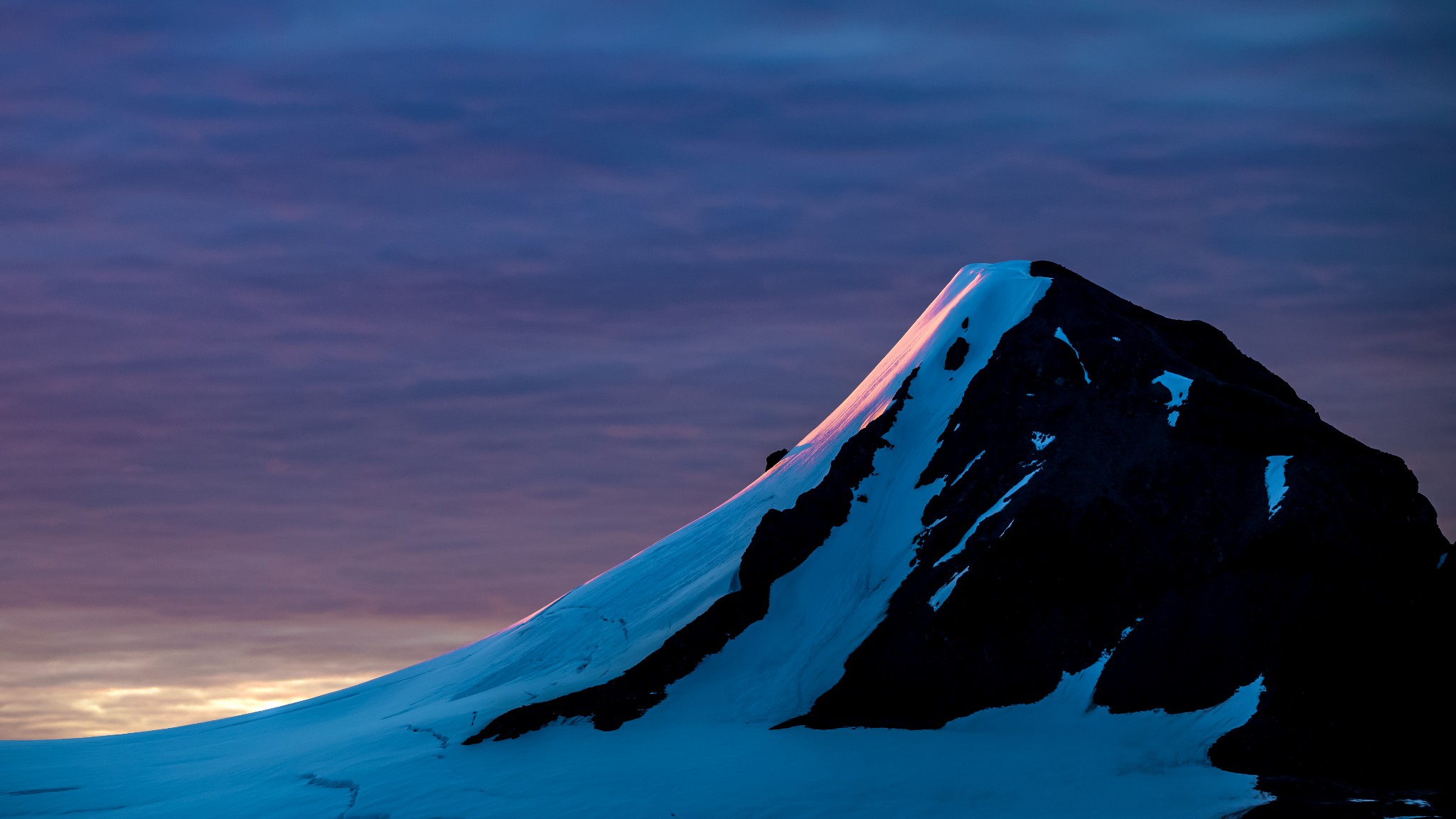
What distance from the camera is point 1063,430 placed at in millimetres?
61062

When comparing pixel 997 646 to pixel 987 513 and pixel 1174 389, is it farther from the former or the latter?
pixel 1174 389

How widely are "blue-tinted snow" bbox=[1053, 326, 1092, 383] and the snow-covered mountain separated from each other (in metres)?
0.20

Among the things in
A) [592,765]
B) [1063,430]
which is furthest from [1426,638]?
[592,765]

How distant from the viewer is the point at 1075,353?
63.9 meters

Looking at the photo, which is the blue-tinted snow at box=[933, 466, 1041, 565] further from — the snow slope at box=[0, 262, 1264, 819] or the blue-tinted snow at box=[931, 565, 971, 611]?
the blue-tinted snow at box=[931, 565, 971, 611]

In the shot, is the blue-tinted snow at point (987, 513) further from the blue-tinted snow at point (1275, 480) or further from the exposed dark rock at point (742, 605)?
the blue-tinted snow at point (1275, 480)

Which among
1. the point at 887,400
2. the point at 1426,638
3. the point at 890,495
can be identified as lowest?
the point at 1426,638

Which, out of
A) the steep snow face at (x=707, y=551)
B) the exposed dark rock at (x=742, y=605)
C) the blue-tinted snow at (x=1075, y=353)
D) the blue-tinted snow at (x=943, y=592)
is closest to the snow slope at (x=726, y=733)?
the steep snow face at (x=707, y=551)

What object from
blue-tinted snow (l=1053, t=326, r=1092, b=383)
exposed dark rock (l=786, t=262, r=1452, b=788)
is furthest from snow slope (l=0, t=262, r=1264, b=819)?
blue-tinted snow (l=1053, t=326, r=1092, b=383)

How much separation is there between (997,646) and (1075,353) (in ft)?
50.0

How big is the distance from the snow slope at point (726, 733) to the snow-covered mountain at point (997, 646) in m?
0.17

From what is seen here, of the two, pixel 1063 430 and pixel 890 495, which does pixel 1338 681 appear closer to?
pixel 1063 430

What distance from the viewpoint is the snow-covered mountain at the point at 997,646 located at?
5034cm

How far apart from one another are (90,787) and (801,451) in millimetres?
35128
